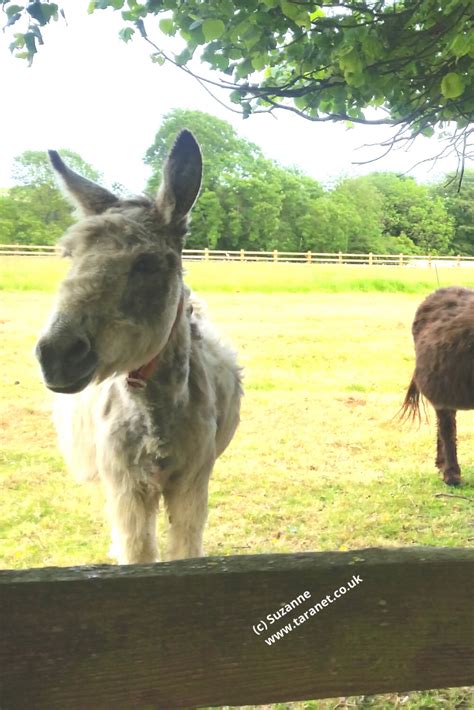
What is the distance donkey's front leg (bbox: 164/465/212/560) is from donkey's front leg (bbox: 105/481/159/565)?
8 centimetres

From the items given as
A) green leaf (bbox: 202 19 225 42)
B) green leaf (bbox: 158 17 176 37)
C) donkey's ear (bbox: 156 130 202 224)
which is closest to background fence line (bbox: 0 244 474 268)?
green leaf (bbox: 158 17 176 37)

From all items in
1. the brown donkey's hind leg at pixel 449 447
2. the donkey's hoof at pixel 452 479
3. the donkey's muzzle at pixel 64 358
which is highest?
the donkey's muzzle at pixel 64 358

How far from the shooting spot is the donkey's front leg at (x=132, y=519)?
6.77 ft

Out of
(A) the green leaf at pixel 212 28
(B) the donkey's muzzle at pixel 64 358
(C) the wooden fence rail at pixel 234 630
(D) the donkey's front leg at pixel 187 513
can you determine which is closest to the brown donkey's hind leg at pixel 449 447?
(D) the donkey's front leg at pixel 187 513

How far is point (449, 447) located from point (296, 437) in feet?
4.86

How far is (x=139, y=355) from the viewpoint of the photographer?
171 cm

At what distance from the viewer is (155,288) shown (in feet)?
5.72

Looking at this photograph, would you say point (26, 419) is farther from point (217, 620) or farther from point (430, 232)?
point (217, 620)

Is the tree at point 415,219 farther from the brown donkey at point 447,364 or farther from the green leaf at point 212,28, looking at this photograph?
the green leaf at point 212,28

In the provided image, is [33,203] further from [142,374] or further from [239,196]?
[142,374]

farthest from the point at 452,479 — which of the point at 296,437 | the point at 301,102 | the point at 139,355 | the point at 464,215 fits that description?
the point at 139,355

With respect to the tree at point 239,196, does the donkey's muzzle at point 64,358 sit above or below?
below

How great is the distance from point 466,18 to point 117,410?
6.38ft

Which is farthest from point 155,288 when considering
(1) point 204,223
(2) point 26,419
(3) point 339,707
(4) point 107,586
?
(2) point 26,419
